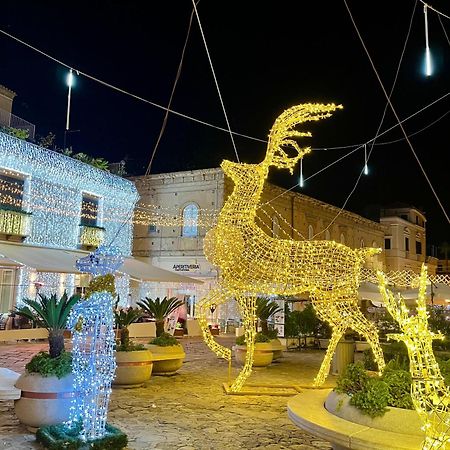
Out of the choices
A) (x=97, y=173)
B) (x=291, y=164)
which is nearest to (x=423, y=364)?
(x=291, y=164)

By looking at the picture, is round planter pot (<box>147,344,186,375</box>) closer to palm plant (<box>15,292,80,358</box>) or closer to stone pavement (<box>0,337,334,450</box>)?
stone pavement (<box>0,337,334,450</box>)

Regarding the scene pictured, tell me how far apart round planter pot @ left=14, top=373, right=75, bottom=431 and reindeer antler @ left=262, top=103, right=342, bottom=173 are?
15.5 ft

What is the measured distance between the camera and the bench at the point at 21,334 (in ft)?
50.5

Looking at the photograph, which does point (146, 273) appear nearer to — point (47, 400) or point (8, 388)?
point (8, 388)

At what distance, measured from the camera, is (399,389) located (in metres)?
4.98

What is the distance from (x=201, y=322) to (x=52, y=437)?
3831 mm

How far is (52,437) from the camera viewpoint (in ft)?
18.0

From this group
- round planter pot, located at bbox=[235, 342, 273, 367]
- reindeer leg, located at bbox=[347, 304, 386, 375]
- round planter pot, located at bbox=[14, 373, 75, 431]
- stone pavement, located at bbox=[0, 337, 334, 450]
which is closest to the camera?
stone pavement, located at bbox=[0, 337, 334, 450]

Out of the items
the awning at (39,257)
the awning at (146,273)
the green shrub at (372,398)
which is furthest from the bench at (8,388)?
the awning at (146,273)

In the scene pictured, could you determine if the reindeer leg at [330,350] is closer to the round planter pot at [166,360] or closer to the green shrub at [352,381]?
the round planter pot at [166,360]

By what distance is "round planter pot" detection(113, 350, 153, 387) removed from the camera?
9.29 metres

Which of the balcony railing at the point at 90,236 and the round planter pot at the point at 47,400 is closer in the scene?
the round planter pot at the point at 47,400

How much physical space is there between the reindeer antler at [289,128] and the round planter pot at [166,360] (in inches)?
182

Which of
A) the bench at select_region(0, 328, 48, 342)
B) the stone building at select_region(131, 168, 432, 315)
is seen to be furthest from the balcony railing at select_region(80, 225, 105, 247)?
the bench at select_region(0, 328, 48, 342)
